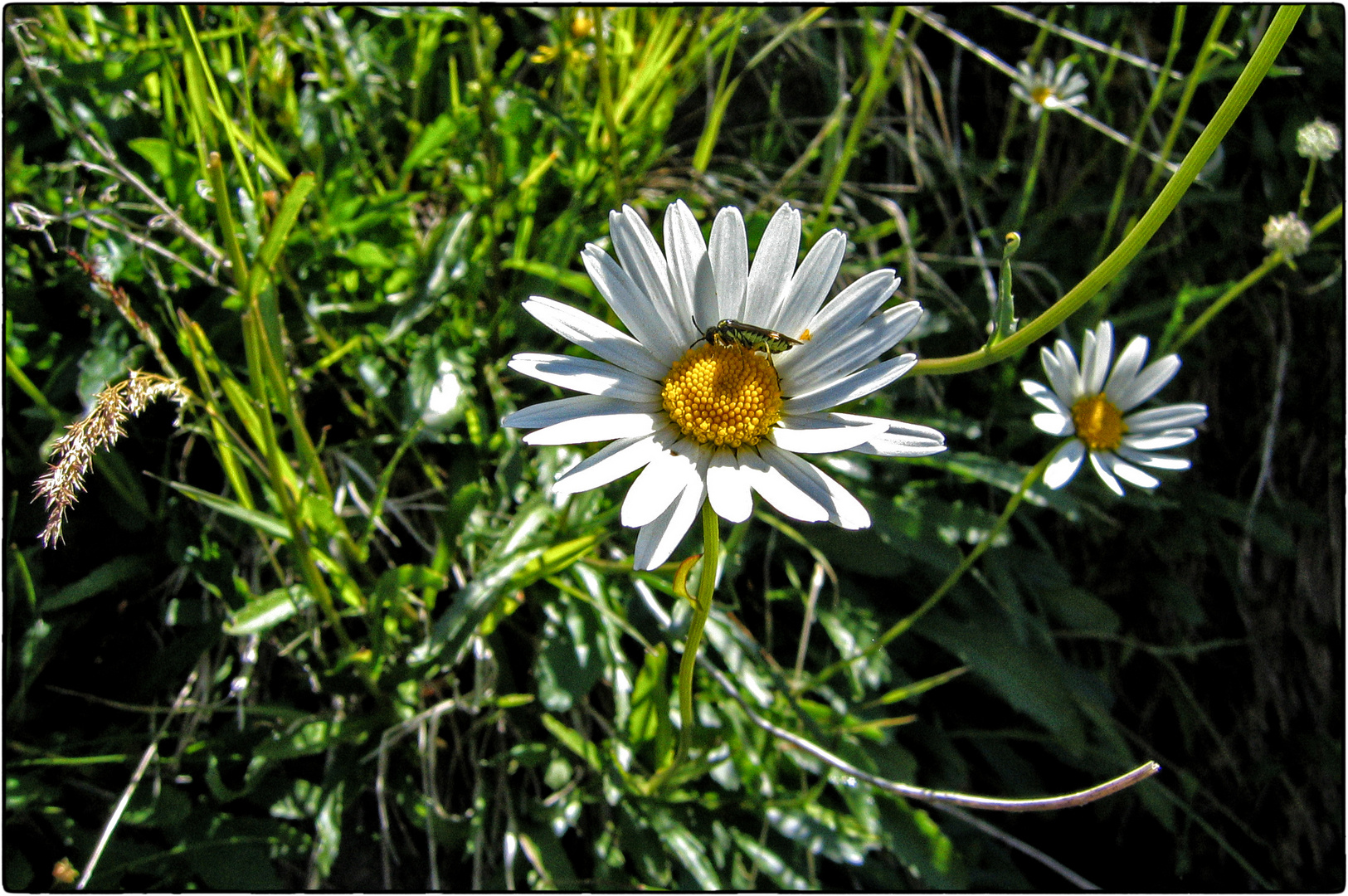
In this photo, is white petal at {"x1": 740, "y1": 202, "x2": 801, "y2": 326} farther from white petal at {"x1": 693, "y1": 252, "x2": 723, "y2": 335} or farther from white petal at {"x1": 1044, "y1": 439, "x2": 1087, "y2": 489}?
white petal at {"x1": 1044, "y1": 439, "x2": 1087, "y2": 489}

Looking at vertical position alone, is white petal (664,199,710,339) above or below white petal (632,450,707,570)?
above

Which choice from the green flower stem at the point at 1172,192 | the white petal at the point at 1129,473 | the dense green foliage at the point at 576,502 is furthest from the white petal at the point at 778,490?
the white petal at the point at 1129,473

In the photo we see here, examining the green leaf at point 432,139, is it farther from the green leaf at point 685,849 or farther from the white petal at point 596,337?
the green leaf at point 685,849

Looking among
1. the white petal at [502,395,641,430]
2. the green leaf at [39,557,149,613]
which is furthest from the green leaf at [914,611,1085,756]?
the green leaf at [39,557,149,613]

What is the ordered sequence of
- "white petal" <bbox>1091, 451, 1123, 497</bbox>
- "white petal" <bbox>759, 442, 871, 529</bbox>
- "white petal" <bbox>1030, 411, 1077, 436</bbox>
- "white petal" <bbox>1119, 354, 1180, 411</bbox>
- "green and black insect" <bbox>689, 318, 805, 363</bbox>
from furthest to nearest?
"white petal" <bbox>1119, 354, 1180, 411</bbox>
"white petal" <bbox>1030, 411, 1077, 436</bbox>
"white petal" <bbox>1091, 451, 1123, 497</bbox>
"green and black insect" <bbox>689, 318, 805, 363</bbox>
"white petal" <bbox>759, 442, 871, 529</bbox>

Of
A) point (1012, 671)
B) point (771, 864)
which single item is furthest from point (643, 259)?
point (1012, 671)

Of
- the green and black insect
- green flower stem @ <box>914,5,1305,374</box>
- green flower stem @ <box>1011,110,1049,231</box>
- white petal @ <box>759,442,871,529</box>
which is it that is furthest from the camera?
green flower stem @ <box>1011,110,1049,231</box>

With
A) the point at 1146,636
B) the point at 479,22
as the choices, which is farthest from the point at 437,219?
the point at 1146,636

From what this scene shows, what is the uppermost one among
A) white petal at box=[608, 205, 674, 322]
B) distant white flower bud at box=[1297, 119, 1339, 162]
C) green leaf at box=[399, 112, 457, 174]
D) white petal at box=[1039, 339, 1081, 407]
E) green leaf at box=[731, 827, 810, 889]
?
green leaf at box=[399, 112, 457, 174]
